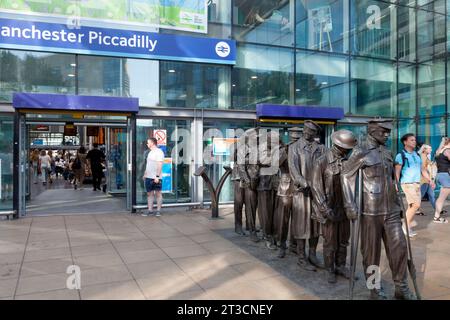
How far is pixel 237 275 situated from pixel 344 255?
127 centimetres

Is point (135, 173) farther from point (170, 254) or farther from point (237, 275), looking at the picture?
point (237, 275)

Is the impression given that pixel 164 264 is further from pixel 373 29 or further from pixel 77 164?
pixel 77 164

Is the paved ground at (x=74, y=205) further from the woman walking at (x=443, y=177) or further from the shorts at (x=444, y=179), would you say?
the shorts at (x=444, y=179)

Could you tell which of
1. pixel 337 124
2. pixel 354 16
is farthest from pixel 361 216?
pixel 354 16

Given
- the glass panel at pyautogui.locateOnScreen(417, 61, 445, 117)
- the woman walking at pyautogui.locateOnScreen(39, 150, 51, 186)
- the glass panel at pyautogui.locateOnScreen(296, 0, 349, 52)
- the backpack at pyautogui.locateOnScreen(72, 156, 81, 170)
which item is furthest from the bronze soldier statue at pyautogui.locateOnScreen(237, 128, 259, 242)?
the woman walking at pyautogui.locateOnScreen(39, 150, 51, 186)

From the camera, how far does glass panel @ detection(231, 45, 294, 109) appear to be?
10.3 meters

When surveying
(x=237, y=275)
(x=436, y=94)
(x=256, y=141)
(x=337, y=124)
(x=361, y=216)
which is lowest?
(x=237, y=275)

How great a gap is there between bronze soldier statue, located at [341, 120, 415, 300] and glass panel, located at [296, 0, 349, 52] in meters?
7.94

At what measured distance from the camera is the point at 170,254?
18.0 feet

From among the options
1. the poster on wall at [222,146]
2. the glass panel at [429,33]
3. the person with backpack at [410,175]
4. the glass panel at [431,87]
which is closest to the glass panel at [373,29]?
the glass panel at [429,33]

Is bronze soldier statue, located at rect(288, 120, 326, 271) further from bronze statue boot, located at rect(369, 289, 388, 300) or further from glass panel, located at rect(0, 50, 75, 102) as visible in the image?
glass panel, located at rect(0, 50, 75, 102)

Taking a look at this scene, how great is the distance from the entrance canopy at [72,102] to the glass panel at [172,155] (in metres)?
0.69

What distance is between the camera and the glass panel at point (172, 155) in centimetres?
942

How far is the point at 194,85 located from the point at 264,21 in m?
2.79
